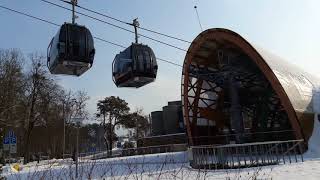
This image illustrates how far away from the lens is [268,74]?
2705 cm

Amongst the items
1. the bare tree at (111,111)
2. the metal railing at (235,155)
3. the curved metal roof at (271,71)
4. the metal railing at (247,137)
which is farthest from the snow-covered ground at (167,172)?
the bare tree at (111,111)

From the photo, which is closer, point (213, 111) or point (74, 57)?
point (74, 57)

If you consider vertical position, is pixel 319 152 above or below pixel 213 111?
below

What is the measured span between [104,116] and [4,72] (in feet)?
93.6

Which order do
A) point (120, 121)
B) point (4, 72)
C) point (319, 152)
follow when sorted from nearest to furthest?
point (319, 152), point (4, 72), point (120, 121)

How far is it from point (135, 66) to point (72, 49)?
2994 mm

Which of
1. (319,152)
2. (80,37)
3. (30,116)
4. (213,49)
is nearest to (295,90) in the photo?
(319,152)

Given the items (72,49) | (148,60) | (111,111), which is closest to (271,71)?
(148,60)

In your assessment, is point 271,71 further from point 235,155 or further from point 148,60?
point 148,60

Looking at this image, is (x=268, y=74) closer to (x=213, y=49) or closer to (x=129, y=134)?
(x=213, y=49)

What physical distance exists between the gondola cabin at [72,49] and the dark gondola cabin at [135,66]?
6.42 ft

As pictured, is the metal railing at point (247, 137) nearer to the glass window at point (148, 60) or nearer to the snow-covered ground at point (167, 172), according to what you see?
the snow-covered ground at point (167, 172)

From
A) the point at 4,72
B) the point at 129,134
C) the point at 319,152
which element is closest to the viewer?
the point at 319,152

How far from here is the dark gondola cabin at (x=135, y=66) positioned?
16250 mm
